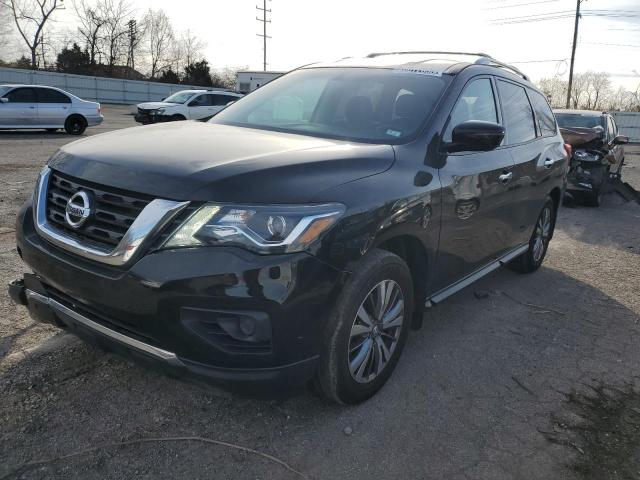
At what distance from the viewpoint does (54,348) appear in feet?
10.9

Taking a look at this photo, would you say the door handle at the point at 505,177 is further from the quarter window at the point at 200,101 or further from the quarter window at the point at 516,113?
the quarter window at the point at 200,101

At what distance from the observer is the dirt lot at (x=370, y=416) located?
2486mm

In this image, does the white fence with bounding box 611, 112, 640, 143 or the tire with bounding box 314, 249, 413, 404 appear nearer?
the tire with bounding box 314, 249, 413, 404

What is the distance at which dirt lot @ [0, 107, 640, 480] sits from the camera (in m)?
2.49

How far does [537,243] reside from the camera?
5.54 m

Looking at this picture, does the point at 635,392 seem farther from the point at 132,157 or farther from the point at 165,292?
the point at 132,157

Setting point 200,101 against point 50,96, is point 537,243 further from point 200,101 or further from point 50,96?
point 200,101

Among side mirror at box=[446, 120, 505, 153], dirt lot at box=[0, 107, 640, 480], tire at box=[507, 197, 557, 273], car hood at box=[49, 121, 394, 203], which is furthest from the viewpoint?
tire at box=[507, 197, 557, 273]

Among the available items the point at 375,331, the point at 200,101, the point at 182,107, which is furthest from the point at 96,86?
the point at 375,331

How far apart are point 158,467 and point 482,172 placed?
2663 millimetres

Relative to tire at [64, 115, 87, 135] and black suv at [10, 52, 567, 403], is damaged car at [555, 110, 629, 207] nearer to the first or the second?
black suv at [10, 52, 567, 403]

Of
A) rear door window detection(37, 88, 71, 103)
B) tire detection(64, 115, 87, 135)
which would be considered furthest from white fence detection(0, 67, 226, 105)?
rear door window detection(37, 88, 71, 103)

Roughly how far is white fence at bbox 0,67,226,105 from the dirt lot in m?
37.8

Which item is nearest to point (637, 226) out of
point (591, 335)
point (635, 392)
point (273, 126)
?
point (591, 335)
